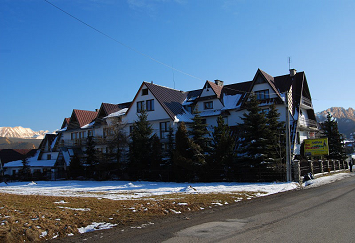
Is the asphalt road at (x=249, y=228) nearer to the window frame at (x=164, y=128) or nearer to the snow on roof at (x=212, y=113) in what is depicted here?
the snow on roof at (x=212, y=113)

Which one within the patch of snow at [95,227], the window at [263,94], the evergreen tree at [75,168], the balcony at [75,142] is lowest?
the patch of snow at [95,227]

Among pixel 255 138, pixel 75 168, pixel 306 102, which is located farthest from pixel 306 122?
pixel 75 168

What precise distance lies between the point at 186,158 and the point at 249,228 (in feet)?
65.6

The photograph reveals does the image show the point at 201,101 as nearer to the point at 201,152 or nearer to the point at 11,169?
the point at 201,152

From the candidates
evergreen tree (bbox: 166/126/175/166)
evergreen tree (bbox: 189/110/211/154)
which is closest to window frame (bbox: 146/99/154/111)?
evergreen tree (bbox: 166/126/175/166)

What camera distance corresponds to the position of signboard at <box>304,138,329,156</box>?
32.4 m

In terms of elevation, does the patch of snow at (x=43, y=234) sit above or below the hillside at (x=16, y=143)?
below

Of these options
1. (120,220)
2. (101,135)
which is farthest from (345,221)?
(101,135)

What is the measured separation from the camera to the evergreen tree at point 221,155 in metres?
26.9

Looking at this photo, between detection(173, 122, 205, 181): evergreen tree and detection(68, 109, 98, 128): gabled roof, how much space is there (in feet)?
76.8

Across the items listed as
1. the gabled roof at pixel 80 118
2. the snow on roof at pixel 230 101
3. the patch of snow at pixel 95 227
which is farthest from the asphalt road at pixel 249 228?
the gabled roof at pixel 80 118

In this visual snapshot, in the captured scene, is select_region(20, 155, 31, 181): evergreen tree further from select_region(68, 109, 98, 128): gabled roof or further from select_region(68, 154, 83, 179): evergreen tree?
select_region(68, 109, 98, 128): gabled roof

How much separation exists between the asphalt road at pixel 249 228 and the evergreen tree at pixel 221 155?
15.3m

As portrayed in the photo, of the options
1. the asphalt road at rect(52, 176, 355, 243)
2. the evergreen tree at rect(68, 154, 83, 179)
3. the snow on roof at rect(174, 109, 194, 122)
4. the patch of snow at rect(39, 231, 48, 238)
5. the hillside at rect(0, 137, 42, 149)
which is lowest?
the asphalt road at rect(52, 176, 355, 243)
